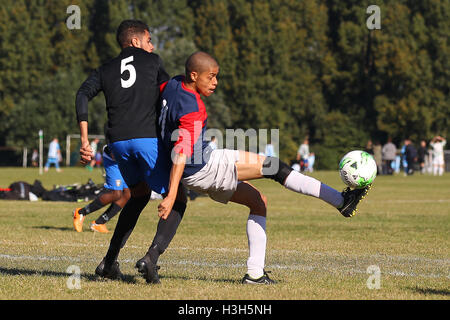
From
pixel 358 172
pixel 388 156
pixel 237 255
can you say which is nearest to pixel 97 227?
pixel 237 255

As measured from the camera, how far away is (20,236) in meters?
11.5

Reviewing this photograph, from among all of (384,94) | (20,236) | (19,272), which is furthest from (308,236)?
(384,94)

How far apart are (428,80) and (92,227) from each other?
54.6 metres

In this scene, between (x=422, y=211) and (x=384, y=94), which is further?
(x=384, y=94)

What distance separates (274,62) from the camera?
66.9m

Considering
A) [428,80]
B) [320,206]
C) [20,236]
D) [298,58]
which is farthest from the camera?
[298,58]

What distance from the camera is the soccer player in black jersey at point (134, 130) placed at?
22.9ft

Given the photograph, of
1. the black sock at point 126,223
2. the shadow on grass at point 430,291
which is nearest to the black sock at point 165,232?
the black sock at point 126,223

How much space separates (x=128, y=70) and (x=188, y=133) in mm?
969

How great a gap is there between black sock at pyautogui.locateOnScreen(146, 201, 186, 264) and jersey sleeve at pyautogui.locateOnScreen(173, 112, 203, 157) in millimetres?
929

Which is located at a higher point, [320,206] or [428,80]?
[428,80]

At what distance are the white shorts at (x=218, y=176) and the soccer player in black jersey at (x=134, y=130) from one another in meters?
0.37

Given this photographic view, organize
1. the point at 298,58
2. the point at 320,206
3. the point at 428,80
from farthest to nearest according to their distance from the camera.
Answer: the point at 298,58, the point at 428,80, the point at 320,206
